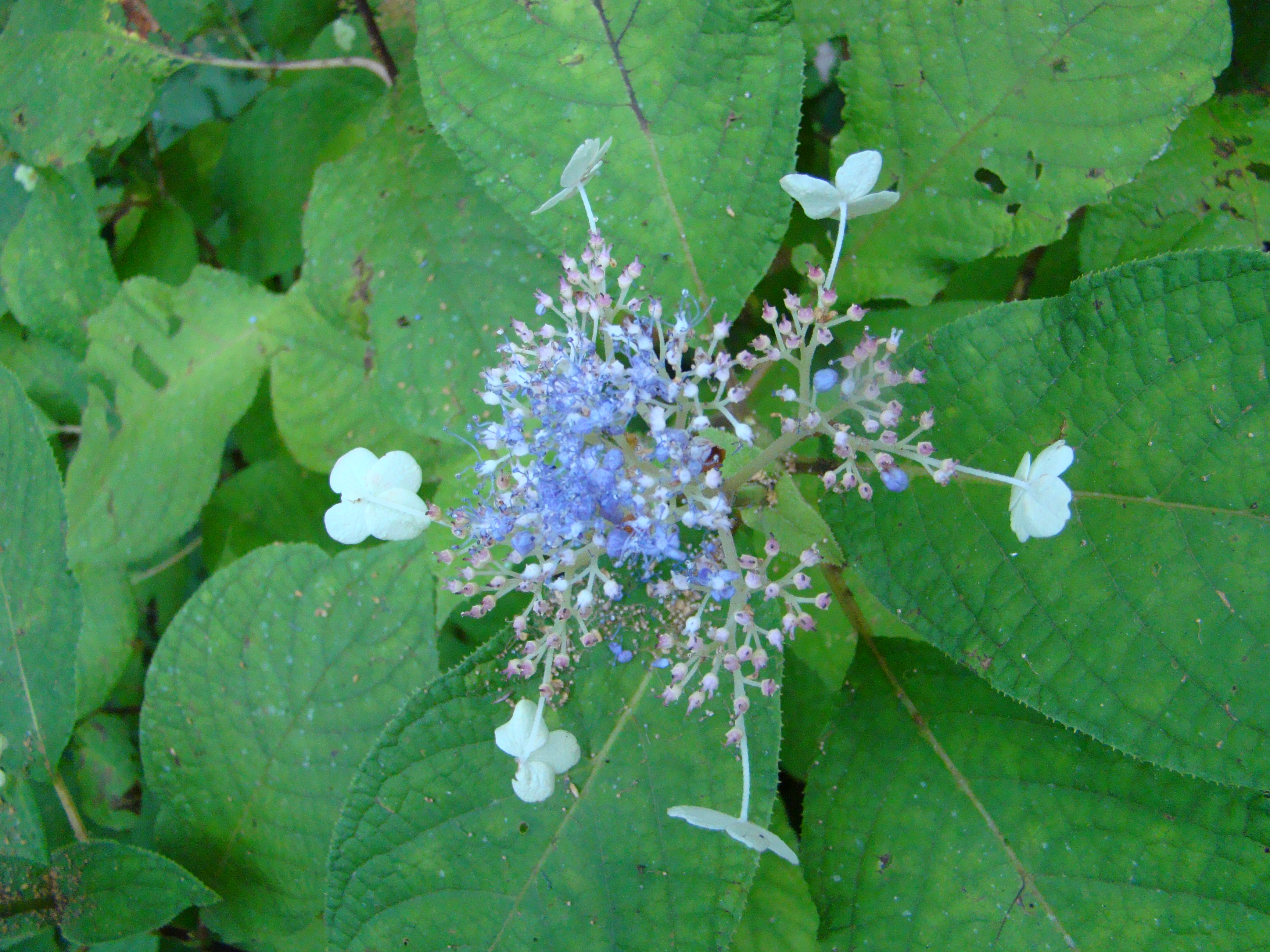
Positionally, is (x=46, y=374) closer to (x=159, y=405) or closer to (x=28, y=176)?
(x=28, y=176)

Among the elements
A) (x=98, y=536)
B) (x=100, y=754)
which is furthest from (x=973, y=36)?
(x=100, y=754)

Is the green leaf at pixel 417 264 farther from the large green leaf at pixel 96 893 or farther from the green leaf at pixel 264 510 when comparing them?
the large green leaf at pixel 96 893

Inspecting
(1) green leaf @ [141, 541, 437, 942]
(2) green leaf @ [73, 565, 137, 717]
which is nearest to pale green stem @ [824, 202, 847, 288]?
(1) green leaf @ [141, 541, 437, 942]

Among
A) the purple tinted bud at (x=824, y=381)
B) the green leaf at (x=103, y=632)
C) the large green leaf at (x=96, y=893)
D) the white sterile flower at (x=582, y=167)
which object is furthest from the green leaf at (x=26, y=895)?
the purple tinted bud at (x=824, y=381)

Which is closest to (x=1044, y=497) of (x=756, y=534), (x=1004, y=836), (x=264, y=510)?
(x=756, y=534)

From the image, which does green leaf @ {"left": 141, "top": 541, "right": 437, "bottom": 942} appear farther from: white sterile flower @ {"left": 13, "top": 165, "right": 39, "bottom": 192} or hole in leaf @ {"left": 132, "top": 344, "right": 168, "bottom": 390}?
white sterile flower @ {"left": 13, "top": 165, "right": 39, "bottom": 192}
